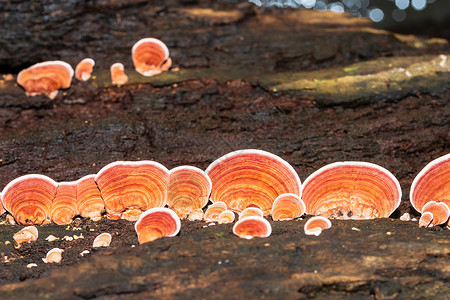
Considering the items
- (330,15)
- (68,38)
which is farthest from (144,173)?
(330,15)

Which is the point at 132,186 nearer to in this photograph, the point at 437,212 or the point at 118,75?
the point at 118,75

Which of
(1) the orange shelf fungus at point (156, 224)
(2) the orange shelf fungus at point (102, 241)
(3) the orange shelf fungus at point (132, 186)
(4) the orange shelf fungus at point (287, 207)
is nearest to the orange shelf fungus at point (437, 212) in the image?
(4) the orange shelf fungus at point (287, 207)

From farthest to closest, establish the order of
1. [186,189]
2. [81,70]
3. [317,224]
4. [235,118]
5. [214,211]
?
[81,70], [235,118], [186,189], [214,211], [317,224]

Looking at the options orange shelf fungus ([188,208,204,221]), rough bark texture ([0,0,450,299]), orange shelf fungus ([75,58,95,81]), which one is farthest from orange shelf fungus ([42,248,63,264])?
orange shelf fungus ([75,58,95,81])

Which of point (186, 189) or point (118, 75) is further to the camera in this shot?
point (118, 75)

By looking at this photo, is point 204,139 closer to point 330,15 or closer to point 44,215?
point 44,215

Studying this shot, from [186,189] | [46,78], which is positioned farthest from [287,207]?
[46,78]

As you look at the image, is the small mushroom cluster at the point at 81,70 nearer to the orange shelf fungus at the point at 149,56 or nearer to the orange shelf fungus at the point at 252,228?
the orange shelf fungus at the point at 149,56
